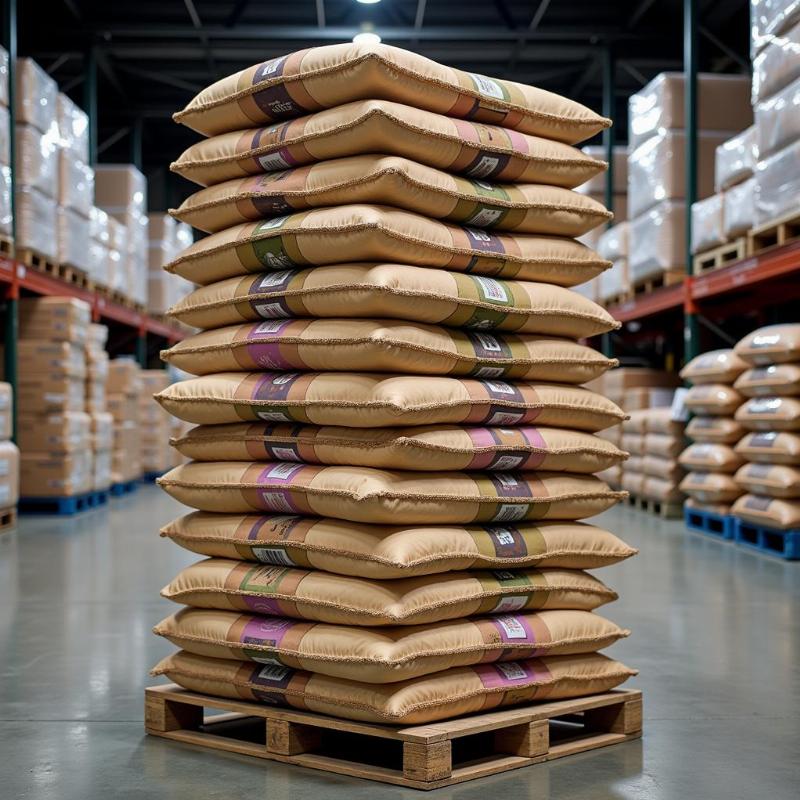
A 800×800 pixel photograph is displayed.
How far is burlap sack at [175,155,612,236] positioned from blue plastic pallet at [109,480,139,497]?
1068 centimetres

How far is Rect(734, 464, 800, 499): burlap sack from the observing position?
25.2ft

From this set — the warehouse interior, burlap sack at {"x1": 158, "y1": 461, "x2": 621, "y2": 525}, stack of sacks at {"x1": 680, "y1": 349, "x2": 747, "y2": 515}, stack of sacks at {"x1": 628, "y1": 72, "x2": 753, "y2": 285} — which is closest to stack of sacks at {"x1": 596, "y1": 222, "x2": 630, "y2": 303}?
stack of sacks at {"x1": 628, "y1": 72, "x2": 753, "y2": 285}

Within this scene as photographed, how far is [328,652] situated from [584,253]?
64.9 inches

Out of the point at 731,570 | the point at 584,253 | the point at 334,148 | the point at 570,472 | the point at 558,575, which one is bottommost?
the point at 731,570

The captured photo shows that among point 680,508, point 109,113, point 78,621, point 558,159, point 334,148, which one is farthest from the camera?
point 109,113

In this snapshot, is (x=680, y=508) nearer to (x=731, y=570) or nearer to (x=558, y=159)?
(x=731, y=570)

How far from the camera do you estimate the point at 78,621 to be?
17.9 ft

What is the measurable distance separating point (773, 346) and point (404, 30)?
849 centimetres

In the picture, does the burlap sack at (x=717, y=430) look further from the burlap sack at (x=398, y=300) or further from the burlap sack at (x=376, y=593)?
the burlap sack at (x=376, y=593)

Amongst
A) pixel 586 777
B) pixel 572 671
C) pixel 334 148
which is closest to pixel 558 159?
pixel 334 148

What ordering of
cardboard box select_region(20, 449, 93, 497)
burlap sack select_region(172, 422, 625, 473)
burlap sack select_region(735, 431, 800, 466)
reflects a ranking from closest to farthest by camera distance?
burlap sack select_region(172, 422, 625, 473), burlap sack select_region(735, 431, 800, 466), cardboard box select_region(20, 449, 93, 497)

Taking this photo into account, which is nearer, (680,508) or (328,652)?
(328,652)

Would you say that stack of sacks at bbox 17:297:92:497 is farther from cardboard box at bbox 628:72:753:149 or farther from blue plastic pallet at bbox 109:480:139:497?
cardboard box at bbox 628:72:753:149

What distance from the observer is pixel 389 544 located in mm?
3139
